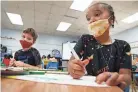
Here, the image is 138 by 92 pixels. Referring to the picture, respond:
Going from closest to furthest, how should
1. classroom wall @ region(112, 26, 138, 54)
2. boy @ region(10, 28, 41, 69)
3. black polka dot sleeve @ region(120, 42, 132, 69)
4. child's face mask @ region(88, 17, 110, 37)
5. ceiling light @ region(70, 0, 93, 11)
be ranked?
black polka dot sleeve @ region(120, 42, 132, 69)
child's face mask @ region(88, 17, 110, 37)
boy @ region(10, 28, 41, 69)
ceiling light @ region(70, 0, 93, 11)
classroom wall @ region(112, 26, 138, 54)

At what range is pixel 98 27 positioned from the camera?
1.06 meters

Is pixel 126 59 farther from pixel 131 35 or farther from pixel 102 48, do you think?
pixel 131 35

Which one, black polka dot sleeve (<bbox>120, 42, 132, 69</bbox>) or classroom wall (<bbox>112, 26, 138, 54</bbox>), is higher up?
classroom wall (<bbox>112, 26, 138, 54</bbox>)

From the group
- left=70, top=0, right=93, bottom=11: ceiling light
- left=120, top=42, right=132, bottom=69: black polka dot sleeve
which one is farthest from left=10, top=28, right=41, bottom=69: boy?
left=70, top=0, right=93, bottom=11: ceiling light

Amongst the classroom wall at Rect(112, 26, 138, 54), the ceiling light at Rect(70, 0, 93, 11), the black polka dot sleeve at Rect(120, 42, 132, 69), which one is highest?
the ceiling light at Rect(70, 0, 93, 11)

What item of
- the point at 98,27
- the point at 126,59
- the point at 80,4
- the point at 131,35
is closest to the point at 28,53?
the point at 98,27

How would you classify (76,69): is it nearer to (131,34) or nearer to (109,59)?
(109,59)

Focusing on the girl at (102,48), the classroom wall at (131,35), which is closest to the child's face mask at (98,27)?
the girl at (102,48)

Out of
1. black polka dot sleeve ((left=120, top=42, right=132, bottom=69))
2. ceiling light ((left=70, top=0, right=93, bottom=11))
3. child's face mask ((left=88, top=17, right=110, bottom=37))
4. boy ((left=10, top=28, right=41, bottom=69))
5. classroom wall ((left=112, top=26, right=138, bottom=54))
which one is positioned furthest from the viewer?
classroom wall ((left=112, top=26, right=138, bottom=54))

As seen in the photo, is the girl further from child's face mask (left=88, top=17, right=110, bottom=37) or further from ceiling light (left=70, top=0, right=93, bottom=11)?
ceiling light (left=70, top=0, right=93, bottom=11)

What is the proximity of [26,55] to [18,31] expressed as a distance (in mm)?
7997

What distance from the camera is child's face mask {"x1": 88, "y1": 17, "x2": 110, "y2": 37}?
1068 mm

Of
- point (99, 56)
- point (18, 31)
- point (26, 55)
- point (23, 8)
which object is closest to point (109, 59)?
point (99, 56)

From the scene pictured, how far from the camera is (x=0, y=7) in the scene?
576 cm
